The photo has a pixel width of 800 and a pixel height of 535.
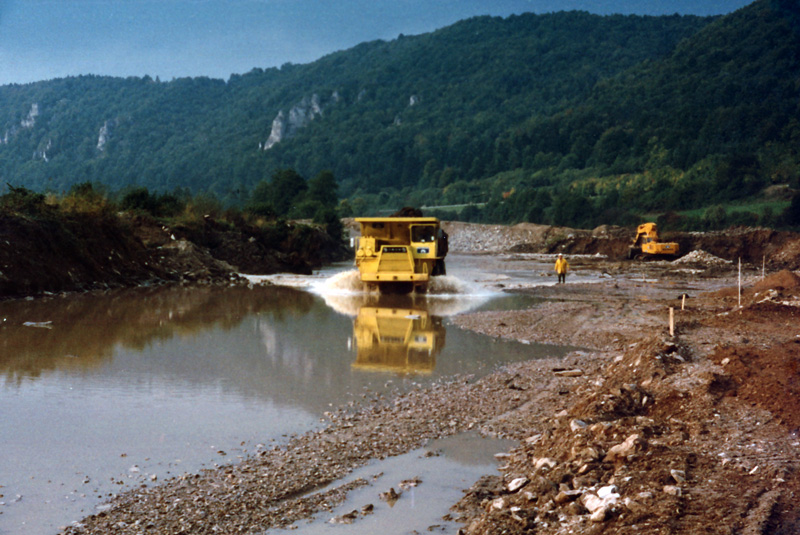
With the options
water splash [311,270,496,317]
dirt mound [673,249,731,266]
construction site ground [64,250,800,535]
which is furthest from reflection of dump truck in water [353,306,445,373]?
dirt mound [673,249,731,266]

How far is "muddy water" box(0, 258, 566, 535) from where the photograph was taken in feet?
24.6

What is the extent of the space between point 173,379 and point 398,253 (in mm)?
15984

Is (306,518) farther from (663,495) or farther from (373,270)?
(373,270)

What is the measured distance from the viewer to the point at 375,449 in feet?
26.9

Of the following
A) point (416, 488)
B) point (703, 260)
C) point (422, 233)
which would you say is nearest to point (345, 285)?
point (422, 233)

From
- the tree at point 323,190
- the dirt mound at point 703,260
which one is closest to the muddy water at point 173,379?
the dirt mound at point 703,260

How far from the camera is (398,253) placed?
1077 inches

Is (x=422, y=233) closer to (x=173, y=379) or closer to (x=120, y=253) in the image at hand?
(x=120, y=253)

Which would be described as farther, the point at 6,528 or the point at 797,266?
the point at 797,266

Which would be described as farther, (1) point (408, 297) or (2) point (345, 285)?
(2) point (345, 285)

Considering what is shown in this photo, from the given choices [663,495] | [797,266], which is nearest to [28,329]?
[663,495]

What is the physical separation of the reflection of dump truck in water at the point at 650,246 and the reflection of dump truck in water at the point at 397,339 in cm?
4074

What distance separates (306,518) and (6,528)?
7.83 ft

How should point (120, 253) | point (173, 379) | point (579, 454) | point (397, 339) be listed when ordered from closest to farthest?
point (579, 454), point (173, 379), point (397, 339), point (120, 253)
